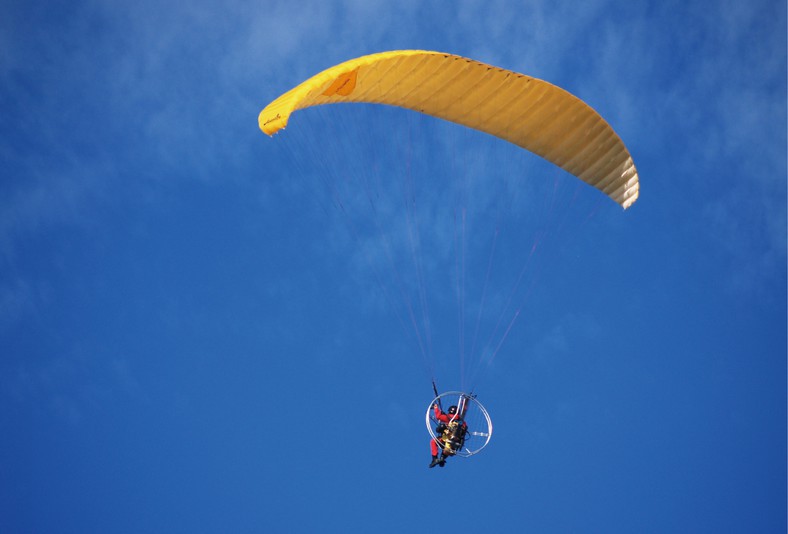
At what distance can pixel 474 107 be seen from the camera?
70.3ft

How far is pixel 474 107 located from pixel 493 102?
17.8 inches

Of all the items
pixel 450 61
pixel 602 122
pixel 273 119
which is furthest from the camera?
pixel 602 122

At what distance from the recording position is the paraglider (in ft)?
62.1

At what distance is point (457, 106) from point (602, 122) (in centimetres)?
301

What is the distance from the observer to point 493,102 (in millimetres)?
21188

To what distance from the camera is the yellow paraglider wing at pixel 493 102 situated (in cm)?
1903

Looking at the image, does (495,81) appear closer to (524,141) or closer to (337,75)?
(524,141)

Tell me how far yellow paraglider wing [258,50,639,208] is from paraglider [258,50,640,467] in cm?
2

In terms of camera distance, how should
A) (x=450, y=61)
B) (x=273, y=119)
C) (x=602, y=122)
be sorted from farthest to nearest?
(x=602, y=122) < (x=450, y=61) < (x=273, y=119)

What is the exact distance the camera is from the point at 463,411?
20172mm

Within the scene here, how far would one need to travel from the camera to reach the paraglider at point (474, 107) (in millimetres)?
18938

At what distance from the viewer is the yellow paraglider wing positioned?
19031 mm

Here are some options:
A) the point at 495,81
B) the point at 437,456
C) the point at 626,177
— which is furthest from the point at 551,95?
the point at 437,456

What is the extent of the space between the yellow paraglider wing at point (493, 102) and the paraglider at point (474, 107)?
20 mm
